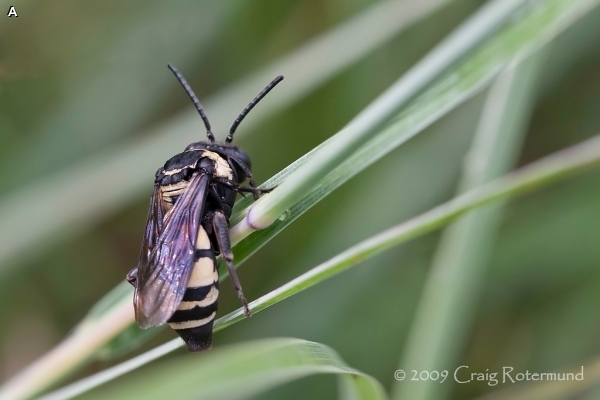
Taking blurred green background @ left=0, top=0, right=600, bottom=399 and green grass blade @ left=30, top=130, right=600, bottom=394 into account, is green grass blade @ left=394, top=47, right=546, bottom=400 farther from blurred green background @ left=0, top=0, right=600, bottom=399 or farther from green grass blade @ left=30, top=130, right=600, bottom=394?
blurred green background @ left=0, top=0, right=600, bottom=399

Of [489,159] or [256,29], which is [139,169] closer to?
[256,29]

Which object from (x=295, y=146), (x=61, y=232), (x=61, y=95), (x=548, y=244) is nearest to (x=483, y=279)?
(x=548, y=244)

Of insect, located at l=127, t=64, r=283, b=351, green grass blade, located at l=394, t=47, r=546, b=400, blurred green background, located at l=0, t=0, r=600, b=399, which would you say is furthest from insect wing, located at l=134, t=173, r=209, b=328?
green grass blade, located at l=394, t=47, r=546, b=400

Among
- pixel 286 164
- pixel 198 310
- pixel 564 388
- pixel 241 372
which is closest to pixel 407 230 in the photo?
pixel 241 372

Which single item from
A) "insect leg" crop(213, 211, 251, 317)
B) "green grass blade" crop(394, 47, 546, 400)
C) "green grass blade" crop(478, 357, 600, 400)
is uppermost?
"insect leg" crop(213, 211, 251, 317)

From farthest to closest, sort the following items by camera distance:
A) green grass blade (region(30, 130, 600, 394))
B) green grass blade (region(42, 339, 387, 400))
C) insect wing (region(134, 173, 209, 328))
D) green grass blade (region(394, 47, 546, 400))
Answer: green grass blade (region(394, 47, 546, 400)) < insect wing (region(134, 173, 209, 328)) < green grass blade (region(30, 130, 600, 394)) < green grass blade (region(42, 339, 387, 400))

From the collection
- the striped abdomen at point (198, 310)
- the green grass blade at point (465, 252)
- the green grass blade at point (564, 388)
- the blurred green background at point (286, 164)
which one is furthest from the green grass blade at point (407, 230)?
the blurred green background at point (286, 164)
